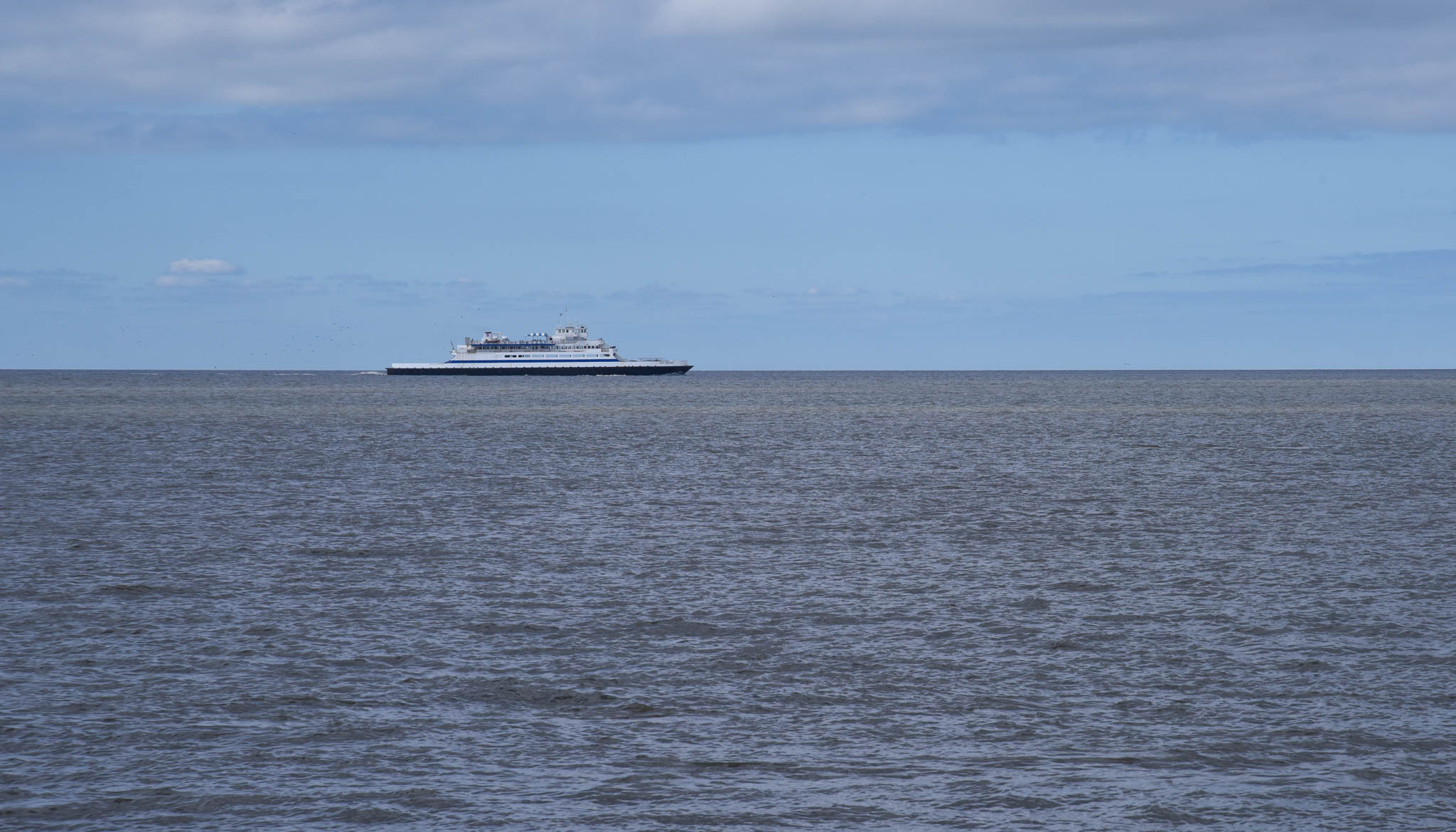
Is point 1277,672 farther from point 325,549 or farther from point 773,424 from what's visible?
point 773,424

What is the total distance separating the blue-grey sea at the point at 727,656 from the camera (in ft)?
48.3

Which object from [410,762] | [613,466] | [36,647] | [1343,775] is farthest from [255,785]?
[613,466]

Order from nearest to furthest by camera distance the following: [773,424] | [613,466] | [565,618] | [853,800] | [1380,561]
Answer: [853,800] → [565,618] → [1380,561] → [613,466] → [773,424]

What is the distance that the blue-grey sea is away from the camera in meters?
14.7

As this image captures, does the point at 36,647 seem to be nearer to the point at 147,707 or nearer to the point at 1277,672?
the point at 147,707

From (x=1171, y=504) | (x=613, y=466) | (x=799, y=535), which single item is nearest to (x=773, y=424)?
(x=613, y=466)

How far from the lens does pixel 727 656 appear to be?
2105 cm

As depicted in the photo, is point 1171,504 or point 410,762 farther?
point 1171,504

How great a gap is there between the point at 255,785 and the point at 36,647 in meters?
8.42

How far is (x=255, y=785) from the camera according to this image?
15.0 metres

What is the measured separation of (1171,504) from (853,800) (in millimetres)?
32328

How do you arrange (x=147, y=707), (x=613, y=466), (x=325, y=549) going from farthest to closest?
(x=613, y=466) < (x=325, y=549) < (x=147, y=707)

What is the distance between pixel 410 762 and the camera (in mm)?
15836

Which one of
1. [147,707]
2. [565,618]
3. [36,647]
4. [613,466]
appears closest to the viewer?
[147,707]
